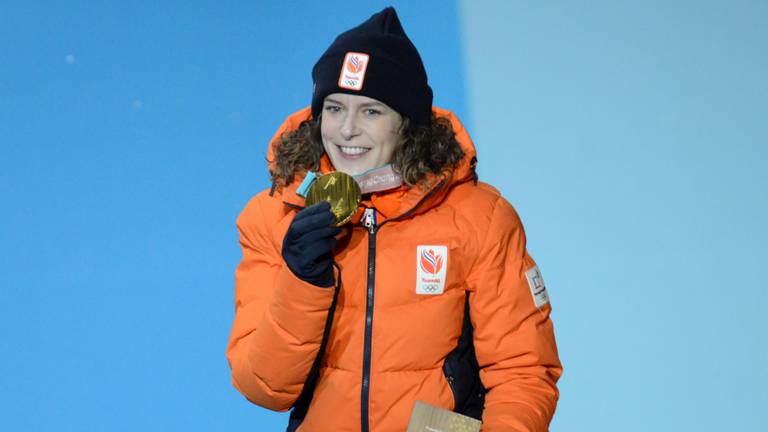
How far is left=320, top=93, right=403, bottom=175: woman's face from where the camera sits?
1.73 meters

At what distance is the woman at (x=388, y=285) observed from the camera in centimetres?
164

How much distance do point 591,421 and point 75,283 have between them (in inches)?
56.9

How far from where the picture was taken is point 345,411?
1.65 meters

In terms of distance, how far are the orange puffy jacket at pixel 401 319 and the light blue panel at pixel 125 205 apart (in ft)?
3.72

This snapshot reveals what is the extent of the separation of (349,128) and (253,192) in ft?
4.31

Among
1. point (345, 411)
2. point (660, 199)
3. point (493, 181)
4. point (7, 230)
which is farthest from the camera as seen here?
point (493, 181)

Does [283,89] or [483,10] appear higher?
[483,10]

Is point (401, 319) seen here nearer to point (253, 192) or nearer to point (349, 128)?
point (349, 128)

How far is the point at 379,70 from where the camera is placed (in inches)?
68.6

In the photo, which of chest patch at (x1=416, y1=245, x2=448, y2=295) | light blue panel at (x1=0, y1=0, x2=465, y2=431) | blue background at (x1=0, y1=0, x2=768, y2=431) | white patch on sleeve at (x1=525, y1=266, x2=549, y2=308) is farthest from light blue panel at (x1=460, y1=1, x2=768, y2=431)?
chest patch at (x1=416, y1=245, x2=448, y2=295)

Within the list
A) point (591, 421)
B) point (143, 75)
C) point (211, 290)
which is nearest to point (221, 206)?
point (211, 290)

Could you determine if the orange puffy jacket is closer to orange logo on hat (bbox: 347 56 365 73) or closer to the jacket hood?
the jacket hood

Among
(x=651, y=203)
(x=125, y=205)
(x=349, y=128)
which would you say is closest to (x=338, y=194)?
(x=349, y=128)

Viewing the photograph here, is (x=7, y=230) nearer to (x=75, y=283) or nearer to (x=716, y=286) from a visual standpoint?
(x=75, y=283)
